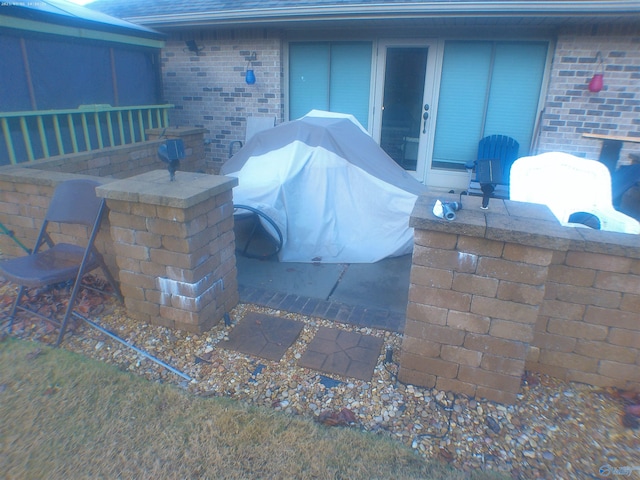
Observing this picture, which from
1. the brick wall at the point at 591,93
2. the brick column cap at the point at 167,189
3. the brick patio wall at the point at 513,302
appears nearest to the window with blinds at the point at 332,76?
the brick wall at the point at 591,93

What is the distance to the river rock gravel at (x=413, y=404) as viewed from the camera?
1968 millimetres

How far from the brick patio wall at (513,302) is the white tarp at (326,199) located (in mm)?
1825

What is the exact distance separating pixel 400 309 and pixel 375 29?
4.55 m

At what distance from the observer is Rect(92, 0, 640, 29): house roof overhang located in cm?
465

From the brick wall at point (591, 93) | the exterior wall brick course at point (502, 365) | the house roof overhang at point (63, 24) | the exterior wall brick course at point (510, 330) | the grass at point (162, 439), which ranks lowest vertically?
the grass at point (162, 439)

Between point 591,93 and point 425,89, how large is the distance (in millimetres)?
2137

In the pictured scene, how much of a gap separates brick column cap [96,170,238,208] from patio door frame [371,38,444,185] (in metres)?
4.13

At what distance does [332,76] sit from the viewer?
21.4ft

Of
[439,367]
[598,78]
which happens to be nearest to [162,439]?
[439,367]

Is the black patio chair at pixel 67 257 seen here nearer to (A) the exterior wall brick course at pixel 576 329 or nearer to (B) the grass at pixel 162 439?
(B) the grass at pixel 162 439

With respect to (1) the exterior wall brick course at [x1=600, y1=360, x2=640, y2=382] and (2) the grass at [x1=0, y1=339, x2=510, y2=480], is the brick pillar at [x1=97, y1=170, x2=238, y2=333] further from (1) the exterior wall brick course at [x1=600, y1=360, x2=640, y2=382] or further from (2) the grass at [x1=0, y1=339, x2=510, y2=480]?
(1) the exterior wall brick course at [x1=600, y1=360, x2=640, y2=382]

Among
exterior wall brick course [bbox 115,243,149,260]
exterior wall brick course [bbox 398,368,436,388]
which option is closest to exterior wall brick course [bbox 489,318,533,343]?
exterior wall brick course [bbox 398,368,436,388]

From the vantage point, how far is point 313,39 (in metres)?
6.38

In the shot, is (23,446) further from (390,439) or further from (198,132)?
(198,132)
